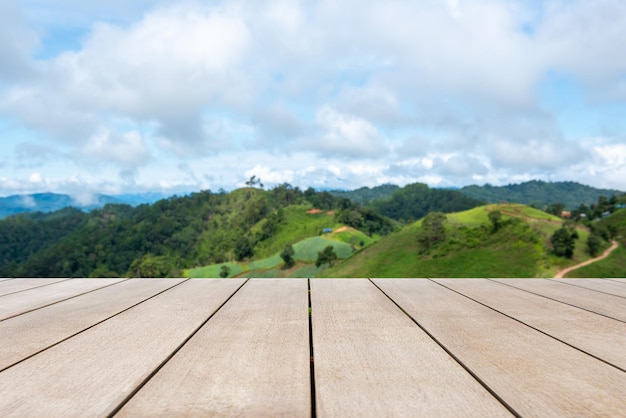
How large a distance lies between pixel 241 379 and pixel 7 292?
2563 millimetres

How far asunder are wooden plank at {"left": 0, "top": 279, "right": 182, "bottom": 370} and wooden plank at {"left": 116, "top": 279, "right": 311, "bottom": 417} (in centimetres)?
59

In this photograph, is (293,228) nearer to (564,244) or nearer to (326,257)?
(326,257)

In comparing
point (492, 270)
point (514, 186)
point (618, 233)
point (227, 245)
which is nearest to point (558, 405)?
point (492, 270)

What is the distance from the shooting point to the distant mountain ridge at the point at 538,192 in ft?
543

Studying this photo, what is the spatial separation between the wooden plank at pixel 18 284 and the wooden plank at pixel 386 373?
7.94ft

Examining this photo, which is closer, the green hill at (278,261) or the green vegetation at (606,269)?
the green vegetation at (606,269)

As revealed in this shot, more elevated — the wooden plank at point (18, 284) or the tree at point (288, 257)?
the wooden plank at point (18, 284)

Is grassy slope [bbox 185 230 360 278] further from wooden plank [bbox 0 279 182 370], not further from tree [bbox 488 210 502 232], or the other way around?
wooden plank [bbox 0 279 182 370]

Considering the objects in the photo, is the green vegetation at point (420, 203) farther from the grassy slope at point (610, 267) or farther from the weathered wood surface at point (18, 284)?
the weathered wood surface at point (18, 284)

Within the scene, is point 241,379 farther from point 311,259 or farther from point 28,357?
point 311,259

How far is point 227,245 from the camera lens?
8625 cm

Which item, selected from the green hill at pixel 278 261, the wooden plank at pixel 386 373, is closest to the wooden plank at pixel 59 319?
the wooden plank at pixel 386 373

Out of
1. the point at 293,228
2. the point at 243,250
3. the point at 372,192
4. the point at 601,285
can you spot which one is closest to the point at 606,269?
the point at 601,285

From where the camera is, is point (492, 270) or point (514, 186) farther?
point (514, 186)
